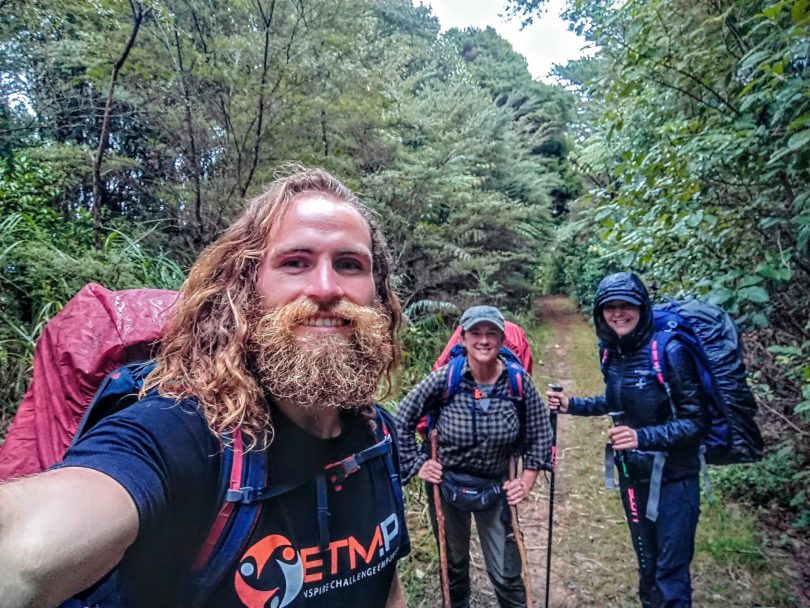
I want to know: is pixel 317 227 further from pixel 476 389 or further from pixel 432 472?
pixel 432 472

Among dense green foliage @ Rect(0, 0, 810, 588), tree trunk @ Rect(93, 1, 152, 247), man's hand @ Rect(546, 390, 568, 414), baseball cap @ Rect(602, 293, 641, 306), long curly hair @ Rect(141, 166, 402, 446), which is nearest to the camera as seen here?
long curly hair @ Rect(141, 166, 402, 446)

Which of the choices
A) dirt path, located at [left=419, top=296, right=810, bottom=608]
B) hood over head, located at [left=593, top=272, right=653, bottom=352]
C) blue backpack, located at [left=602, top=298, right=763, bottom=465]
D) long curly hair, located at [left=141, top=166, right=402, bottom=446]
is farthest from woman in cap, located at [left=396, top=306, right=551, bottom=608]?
long curly hair, located at [left=141, top=166, right=402, bottom=446]

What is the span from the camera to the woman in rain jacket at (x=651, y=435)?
109 inches

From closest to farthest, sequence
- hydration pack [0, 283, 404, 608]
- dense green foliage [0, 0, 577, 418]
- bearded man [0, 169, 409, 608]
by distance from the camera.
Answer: bearded man [0, 169, 409, 608]
hydration pack [0, 283, 404, 608]
dense green foliage [0, 0, 577, 418]

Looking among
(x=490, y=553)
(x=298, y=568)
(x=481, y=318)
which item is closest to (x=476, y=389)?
(x=481, y=318)

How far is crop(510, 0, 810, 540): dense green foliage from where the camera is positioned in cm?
291

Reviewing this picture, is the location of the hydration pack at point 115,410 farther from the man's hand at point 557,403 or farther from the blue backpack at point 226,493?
the man's hand at point 557,403

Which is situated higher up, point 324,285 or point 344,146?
point 344,146

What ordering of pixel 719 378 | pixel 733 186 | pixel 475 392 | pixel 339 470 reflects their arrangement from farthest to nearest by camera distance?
pixel 733 186 < pixel 475 392 < pixel 719 378 < pixel 339 470

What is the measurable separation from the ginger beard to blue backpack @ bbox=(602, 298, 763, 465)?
7.52ft

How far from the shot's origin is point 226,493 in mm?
1053

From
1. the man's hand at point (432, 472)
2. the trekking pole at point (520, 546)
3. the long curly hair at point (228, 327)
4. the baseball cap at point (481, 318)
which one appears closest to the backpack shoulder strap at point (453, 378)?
the baseball cap at point (481, 318)

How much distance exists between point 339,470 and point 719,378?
2.62 m

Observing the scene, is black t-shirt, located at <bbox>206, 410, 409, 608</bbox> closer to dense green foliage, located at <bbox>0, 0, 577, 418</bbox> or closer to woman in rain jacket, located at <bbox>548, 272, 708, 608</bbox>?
woman in rain jacket, located at <bbox>548, 272, 708, 608</bbox>
